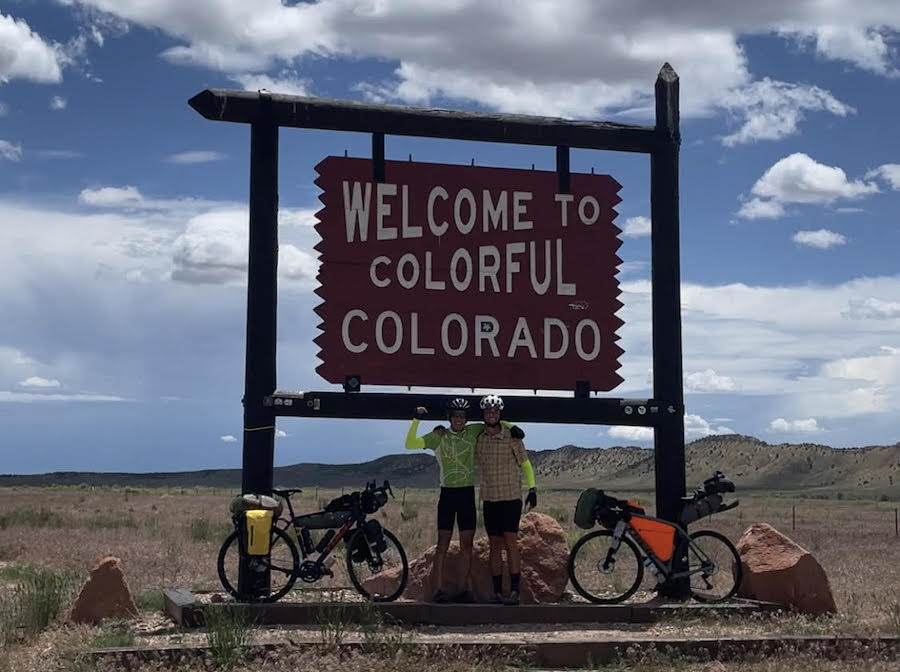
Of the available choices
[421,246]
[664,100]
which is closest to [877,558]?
[664,100]

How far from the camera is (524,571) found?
12.0m

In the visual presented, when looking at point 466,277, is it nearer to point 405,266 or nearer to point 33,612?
point 405,266

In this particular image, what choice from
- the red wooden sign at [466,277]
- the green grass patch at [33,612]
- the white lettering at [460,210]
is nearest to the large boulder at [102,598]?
the green grass patch at [33,612]

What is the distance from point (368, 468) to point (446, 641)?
121 metres

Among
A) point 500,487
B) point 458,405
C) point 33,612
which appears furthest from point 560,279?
point 33,612

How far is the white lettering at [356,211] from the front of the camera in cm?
1248

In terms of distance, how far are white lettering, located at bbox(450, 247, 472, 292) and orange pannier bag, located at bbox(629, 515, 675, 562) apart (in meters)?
3.29

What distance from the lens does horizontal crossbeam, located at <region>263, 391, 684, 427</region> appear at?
39.5 ft

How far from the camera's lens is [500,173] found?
12953mm

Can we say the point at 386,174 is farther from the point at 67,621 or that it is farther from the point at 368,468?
the point at 368,468

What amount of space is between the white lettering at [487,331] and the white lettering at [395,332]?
2.91 ft

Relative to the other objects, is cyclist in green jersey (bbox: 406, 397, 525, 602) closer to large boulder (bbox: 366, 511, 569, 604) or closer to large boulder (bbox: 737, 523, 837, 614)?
large boulder (bbox: 366, 511, 569, 604)

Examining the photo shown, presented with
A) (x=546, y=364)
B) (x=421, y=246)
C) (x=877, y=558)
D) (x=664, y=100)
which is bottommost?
(x=877, y=558)

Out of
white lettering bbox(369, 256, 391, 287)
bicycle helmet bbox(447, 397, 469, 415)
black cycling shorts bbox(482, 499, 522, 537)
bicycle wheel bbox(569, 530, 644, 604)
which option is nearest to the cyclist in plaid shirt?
black cycling shorts bbox(482, 499, 522, 537)
